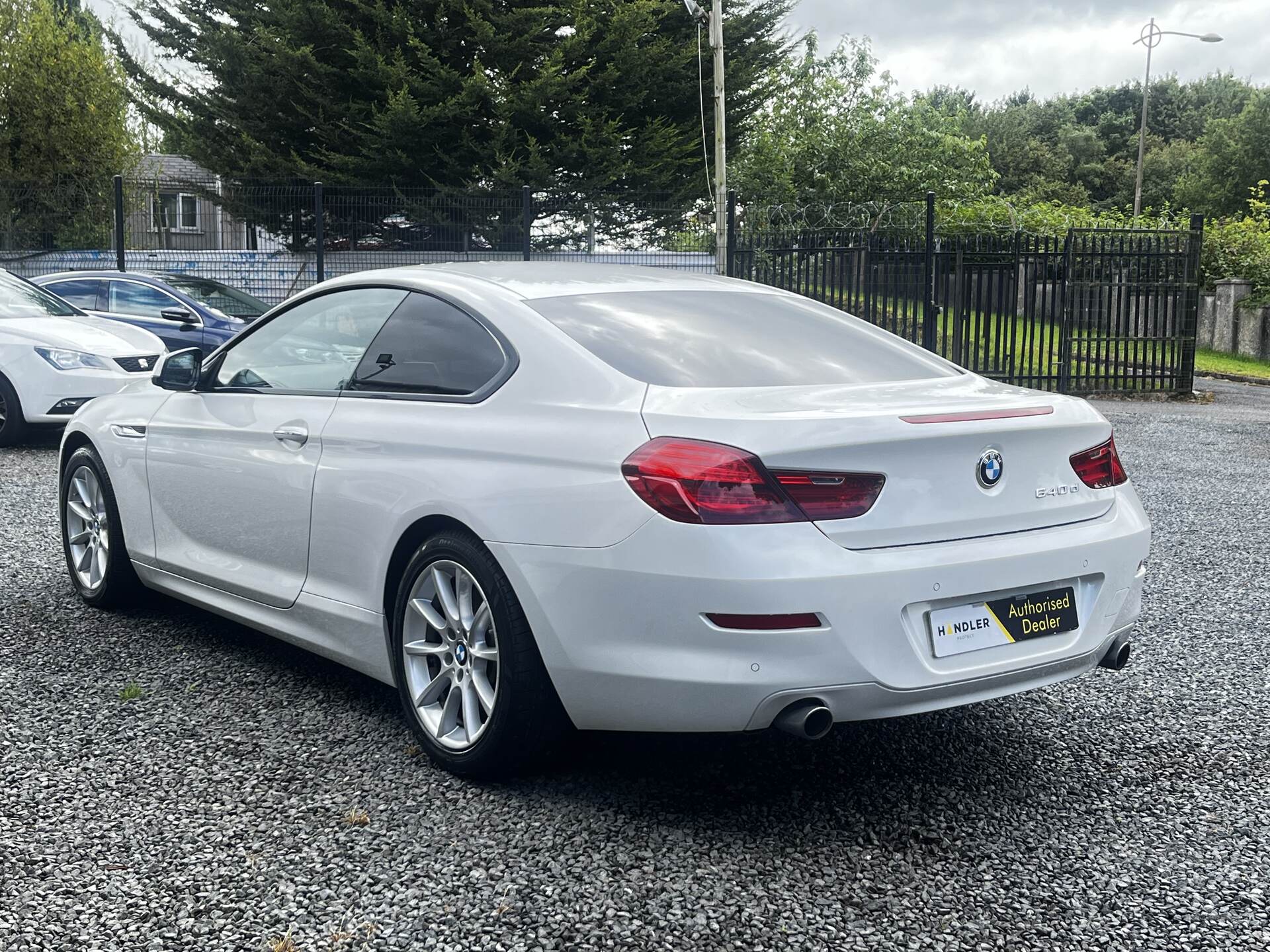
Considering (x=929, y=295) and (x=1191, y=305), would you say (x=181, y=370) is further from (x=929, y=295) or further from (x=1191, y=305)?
(x=1191, y=305)

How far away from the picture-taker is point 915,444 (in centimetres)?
330

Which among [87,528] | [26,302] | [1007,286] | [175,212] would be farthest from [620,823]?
[175,212]

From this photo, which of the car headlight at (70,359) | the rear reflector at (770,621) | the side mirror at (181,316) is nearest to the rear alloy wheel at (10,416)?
the car headlight at (70,359)

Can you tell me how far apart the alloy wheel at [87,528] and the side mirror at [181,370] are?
2.19ft

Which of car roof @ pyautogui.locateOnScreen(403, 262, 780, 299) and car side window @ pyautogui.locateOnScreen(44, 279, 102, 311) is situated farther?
car side window @ pyautogui.locateOnScreen(44, 279, 102, 311)

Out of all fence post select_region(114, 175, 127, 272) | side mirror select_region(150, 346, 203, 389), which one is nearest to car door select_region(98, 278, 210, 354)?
fence post select_region(114, 175, 127, 272)

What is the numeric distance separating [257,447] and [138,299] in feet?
38.9

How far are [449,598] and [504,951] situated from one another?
3.84ft

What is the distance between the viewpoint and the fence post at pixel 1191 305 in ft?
57.7

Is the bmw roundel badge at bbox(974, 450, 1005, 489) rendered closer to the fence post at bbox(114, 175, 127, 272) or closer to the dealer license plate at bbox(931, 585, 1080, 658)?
the dealer license plate at bbox(931, 585, 1080, 658)

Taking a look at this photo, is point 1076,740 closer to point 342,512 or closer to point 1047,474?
point 1047,474

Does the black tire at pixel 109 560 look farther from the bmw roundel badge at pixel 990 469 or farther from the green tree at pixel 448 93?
the green tree at pixel 448 93

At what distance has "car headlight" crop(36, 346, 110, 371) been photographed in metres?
10.9

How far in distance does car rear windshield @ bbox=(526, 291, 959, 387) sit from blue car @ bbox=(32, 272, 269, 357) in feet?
→ 37.3
